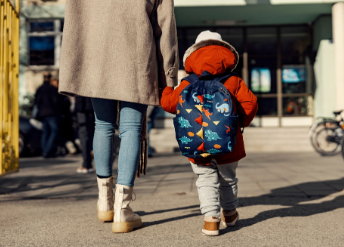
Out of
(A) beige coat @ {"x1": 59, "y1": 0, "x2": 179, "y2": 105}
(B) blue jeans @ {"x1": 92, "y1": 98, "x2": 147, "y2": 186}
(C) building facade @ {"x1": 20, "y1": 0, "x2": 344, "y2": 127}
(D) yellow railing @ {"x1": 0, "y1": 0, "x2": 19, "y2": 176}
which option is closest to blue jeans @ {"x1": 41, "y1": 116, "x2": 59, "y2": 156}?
(C) building facade @ {"x1": 20, "y1": 0, "x2": 344, "y2": 127}

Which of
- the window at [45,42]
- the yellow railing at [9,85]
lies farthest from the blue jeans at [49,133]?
the window at [45,42]

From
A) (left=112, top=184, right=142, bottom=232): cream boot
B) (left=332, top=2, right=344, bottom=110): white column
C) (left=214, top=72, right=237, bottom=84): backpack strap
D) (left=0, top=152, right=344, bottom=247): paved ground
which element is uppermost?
(left=332, top=2, right=344, bottom=110): white column

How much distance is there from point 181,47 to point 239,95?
1117 cm

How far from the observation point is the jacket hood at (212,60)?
2715mm

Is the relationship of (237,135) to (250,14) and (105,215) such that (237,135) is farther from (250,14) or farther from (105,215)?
(250,14)

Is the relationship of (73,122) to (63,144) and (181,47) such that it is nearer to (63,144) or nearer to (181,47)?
(63,144)

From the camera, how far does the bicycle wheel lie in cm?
987

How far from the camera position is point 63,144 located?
10133 millimetres

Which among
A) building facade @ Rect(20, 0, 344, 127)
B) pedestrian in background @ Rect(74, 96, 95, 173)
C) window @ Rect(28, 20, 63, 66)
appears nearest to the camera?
pedestrian in background @ Rect(74, 96, 95, 173)

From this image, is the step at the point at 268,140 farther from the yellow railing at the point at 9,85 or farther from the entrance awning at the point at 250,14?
the yellow railing at the point at 9,85

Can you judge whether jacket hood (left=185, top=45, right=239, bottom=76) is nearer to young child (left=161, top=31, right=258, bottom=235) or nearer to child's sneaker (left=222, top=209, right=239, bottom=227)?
young child (left=161, top=31, right=258, bottom=235)

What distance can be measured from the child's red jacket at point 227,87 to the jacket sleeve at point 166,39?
→ 14 centimetres

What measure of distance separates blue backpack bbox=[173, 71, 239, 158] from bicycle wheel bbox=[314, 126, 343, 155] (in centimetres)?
791

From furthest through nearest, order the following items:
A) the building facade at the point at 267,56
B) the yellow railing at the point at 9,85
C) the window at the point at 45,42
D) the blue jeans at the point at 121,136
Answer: the window at the point at 45,42
the building facade at the point at 267,56
the yellow railing at the point at 9,85
the blue jeans at the point at 121,136
